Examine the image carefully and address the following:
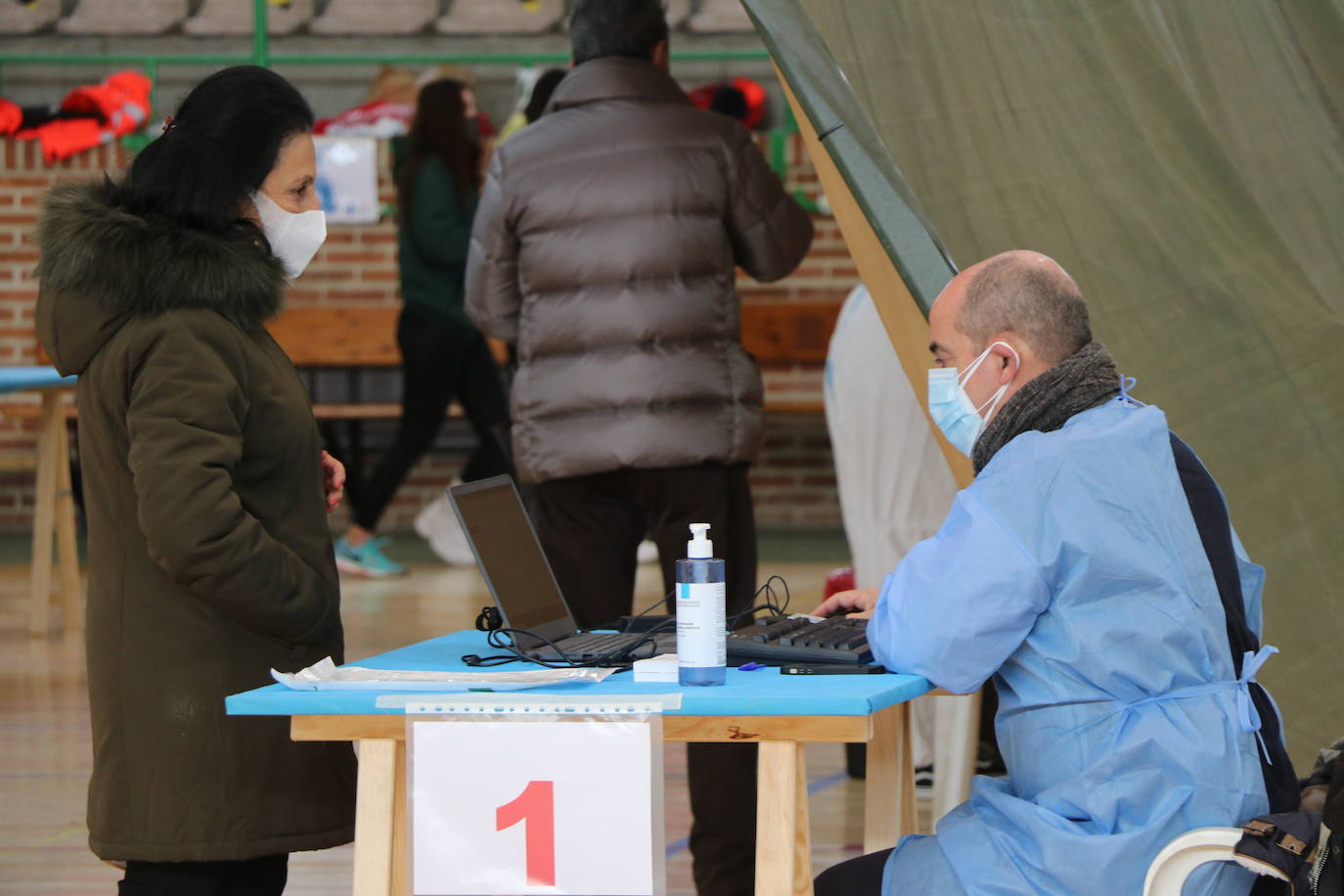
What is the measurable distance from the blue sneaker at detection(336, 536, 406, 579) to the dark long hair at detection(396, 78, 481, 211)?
164 cm

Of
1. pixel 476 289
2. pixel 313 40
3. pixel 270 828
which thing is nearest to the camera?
pixel 270 828

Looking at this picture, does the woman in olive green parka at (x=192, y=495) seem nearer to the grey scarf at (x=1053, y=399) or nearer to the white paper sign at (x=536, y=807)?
the white paper sign at (x=536, y=807)

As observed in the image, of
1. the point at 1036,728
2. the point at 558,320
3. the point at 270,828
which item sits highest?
the point at 558,320

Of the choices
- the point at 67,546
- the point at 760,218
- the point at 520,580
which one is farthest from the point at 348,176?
the point at 520,580

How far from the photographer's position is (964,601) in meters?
1.86

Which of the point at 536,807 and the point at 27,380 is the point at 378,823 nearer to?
the point at 536,807

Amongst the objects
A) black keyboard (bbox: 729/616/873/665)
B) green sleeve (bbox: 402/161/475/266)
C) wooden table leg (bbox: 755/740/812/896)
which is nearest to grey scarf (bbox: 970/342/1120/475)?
black keyboard (bbox: 729/616/873/665)

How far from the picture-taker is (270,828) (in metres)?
2.16

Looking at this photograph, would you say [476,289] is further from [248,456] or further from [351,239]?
[351,239]

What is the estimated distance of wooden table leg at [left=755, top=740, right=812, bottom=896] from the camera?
1833 millimetres

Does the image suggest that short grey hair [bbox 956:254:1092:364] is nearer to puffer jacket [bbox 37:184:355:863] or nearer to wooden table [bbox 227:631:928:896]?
wooden table [bbox 227:631:928:896]

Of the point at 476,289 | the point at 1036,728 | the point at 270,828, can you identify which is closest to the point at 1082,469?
the point at 1036,728

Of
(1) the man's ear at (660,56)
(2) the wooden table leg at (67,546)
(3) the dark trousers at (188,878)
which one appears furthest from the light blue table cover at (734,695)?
(2) the wooden table leg at (67,546)

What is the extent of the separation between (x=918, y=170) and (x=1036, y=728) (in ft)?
3.42
